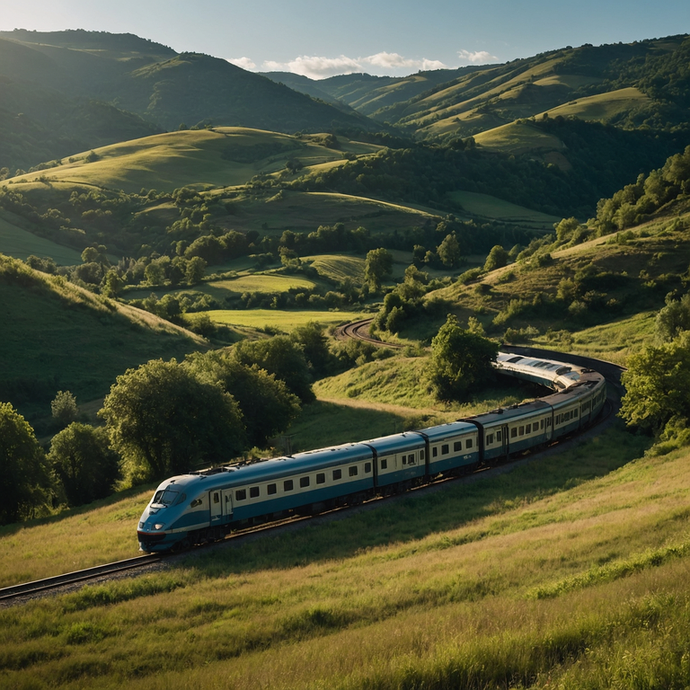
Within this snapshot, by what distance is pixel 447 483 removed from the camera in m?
35.7

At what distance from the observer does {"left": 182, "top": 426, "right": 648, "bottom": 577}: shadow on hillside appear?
83.8ft

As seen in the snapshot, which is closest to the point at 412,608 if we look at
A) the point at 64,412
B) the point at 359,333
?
the point at 64,412

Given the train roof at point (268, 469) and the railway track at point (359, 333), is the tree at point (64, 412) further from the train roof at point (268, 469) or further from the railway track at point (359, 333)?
the railway track at point (359, 333)

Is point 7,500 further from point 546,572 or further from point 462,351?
point 462,351

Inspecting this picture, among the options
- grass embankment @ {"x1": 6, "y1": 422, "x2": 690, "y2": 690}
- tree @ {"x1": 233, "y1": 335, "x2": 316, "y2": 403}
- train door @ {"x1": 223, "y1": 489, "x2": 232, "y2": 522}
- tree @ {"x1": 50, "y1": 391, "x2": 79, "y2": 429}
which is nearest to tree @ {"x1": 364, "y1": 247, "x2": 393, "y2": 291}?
tree @ {"x1": 233, "y1": 335, "x2": 316, "y2": 403}

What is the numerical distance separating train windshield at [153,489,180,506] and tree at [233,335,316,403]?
41.6 metres

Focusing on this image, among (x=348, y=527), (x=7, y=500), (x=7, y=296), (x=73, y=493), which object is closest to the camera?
(x=348, y=527)

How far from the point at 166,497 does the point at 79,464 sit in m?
23.1

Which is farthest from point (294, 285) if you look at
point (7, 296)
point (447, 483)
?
point (447, 483)

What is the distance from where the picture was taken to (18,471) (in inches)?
1577

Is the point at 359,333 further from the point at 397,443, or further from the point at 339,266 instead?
the point at 339,266

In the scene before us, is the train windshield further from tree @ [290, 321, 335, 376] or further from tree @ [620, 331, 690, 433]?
tree @ [290, 321, 335, 376]

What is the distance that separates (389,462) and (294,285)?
381 feet

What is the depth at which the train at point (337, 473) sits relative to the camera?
88.3 feet
